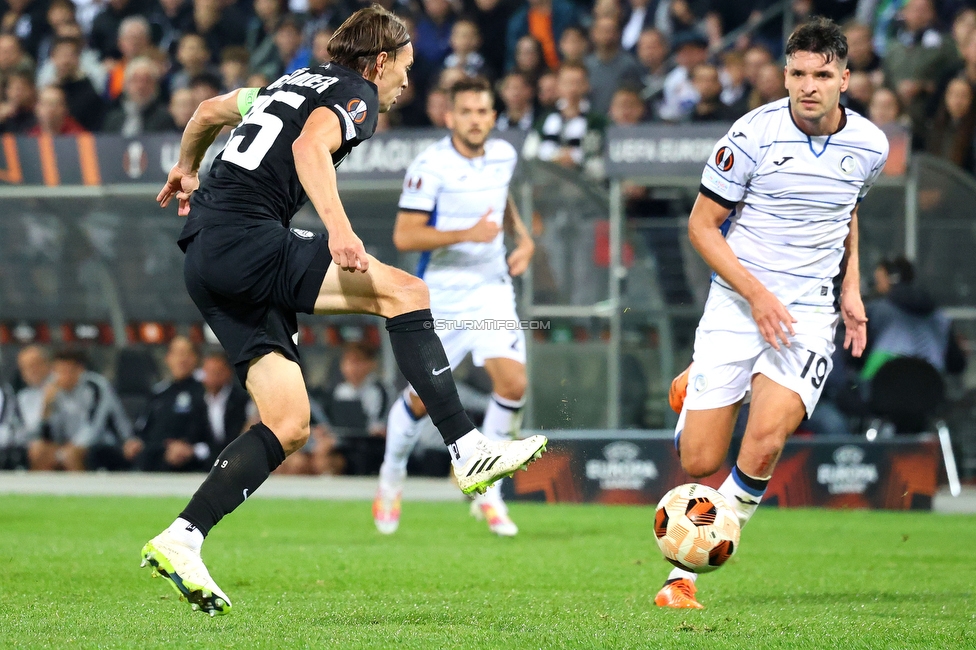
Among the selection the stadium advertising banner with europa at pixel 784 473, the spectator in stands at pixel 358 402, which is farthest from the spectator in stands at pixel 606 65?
the stadium advertising banner with europa at pixel 784 473

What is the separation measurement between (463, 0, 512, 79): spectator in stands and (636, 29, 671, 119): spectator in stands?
1.67 metres

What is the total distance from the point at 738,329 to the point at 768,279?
26 centimetres

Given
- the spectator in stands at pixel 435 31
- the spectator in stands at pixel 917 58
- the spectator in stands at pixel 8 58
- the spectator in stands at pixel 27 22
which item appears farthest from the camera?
the spectator in stands at pixel 27 22

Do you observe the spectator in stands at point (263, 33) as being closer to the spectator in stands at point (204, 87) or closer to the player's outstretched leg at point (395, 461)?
the spectator in stands at point (204, 87)

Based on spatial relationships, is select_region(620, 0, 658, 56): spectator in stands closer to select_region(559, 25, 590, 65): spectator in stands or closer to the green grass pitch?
select_region(559, 25, 590, 65): spectator in stands

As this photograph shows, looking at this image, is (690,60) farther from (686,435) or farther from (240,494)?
(240,494)

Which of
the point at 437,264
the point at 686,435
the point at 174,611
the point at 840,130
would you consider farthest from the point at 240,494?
the point at 437,264

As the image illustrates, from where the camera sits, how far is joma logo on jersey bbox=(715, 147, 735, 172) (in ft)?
19.6

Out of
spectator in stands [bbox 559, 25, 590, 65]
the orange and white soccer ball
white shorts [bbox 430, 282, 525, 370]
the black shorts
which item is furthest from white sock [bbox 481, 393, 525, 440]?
spectator in stands [bbox 559, 25, 590, 65]

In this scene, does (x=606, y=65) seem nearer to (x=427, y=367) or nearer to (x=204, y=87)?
(x=204, y=87)

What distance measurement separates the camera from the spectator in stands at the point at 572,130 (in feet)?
43.8

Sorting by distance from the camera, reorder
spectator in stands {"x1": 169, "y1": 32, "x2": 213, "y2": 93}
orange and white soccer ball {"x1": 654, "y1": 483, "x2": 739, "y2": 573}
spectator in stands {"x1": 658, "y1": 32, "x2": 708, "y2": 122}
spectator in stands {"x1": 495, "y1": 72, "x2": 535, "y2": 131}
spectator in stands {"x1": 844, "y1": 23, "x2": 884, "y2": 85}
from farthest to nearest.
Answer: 1. spectator in stands {"x1": 169, "y1": 32, "x2": 213, "y2": 93}
2. spectator in stands {"x1": 495, "y1": 72, "x2": 535, "y2": 131}
3. spectator in stands {"x1": 658, "y1": 32, "x2": 708, "y2": 122}
4. spectator in stands {"x1": 844, "y1": 23, "x2": 884, "y2": 85}
5. orange and white soccer ball {"x1": 654, "y1": 483, "x2": 739, "y2": 573}

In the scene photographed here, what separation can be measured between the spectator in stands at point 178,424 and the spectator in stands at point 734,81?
5.83 metres

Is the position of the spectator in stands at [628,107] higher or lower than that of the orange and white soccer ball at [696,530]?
higher
